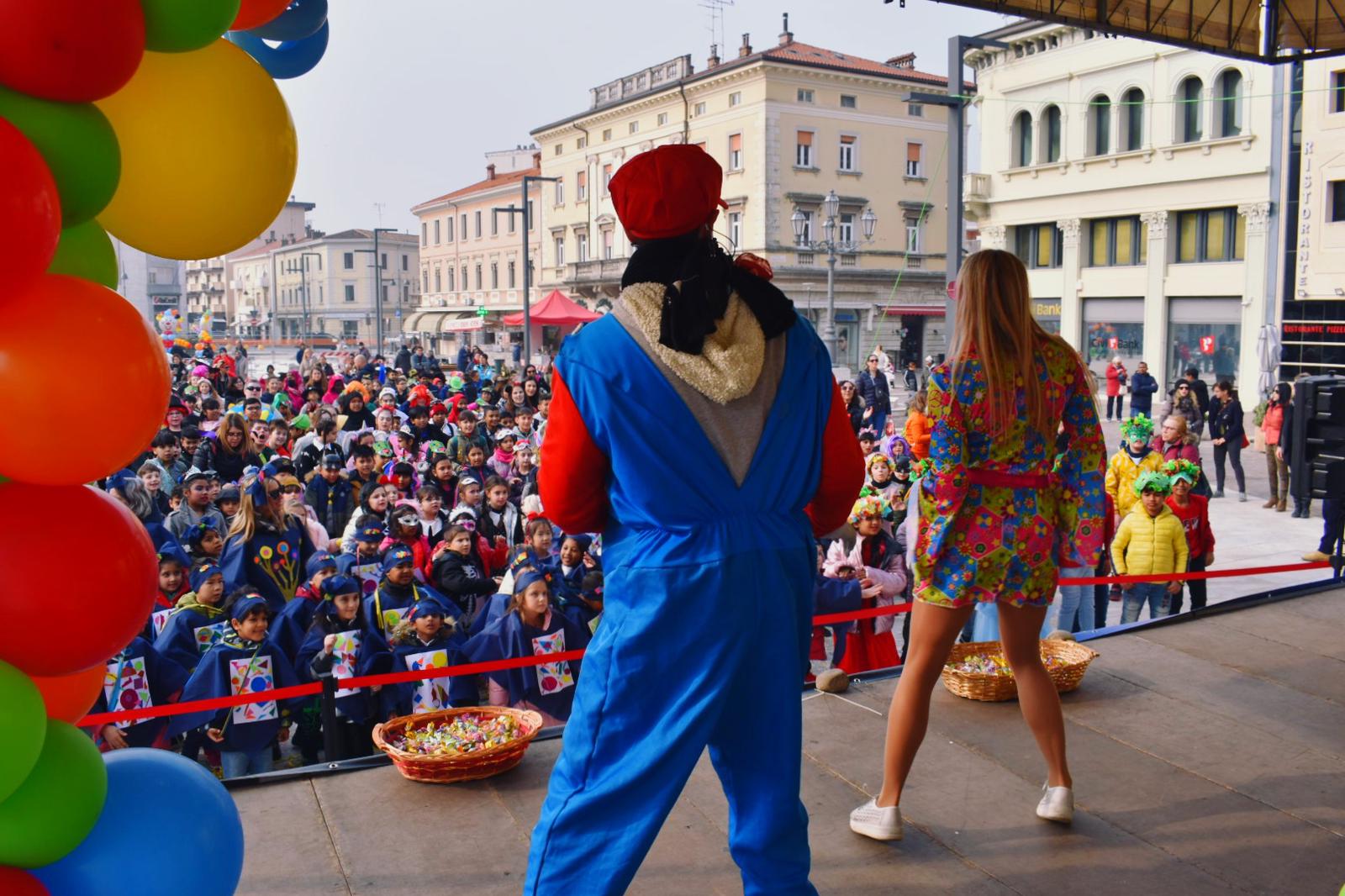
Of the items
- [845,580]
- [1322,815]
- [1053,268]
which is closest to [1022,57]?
[1053,268]

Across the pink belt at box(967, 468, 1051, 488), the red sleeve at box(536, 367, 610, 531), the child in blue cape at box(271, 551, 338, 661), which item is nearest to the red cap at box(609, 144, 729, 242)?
the red sleeve at box(536, 367, 610, 531)

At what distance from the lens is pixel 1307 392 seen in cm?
806

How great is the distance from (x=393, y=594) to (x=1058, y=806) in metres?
3.53

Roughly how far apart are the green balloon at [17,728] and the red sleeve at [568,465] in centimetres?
95

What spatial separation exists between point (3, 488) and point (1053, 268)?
116 ft

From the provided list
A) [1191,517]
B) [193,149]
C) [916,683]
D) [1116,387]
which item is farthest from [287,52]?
[1116,387]

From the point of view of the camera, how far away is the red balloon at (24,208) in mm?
1540

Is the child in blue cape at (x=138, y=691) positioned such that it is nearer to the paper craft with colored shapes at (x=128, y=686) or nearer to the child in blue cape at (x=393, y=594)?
the paper craft with colored shapes at (x=128, y=686)

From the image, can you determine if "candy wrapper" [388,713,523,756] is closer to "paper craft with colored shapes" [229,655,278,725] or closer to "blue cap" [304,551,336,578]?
"paper craft with colored shapes" [229,655,278,725]

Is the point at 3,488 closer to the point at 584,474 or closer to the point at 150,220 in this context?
the point at 150,220

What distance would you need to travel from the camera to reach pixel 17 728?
1624 mm

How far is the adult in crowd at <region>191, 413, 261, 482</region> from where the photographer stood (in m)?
9.81

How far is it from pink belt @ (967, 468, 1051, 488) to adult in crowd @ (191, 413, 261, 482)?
788 cm

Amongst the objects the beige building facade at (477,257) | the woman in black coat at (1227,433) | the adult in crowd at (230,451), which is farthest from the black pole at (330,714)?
the beige building facade at (477,257)
